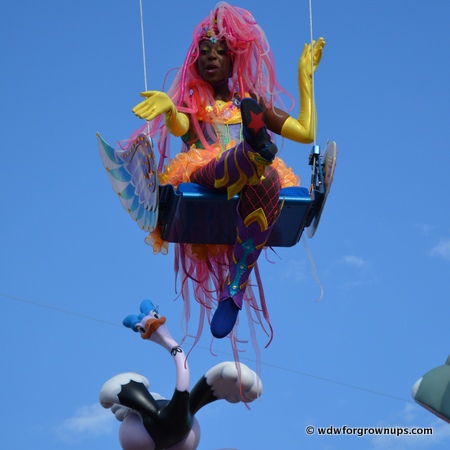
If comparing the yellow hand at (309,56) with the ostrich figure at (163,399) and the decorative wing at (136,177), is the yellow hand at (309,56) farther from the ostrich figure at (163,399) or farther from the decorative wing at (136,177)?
the ostrich figure at (163,399)

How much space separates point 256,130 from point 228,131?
3.04 ft

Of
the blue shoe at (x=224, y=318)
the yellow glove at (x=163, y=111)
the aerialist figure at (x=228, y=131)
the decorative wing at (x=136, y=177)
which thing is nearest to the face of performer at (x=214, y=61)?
the aerialist figure at (x=228, y=131)

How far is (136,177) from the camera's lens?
29.5 feet

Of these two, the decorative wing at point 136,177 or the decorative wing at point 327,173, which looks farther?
the decorative wing at point 327,173

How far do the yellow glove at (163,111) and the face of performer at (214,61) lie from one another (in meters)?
0.33

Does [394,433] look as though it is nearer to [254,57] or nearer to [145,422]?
[145,422]

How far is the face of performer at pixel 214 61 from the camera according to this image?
30.8 feet

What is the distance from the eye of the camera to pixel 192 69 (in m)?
9.48

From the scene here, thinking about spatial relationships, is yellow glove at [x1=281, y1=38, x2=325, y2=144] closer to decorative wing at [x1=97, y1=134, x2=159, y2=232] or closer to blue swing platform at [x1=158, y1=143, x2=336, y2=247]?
blue swing platform at [x1=158, y1=143, x2=336, y2=247]

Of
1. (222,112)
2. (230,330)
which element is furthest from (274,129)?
(230,330)

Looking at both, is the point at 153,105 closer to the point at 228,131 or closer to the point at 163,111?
the point at 163,111

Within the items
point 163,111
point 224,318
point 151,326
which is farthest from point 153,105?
point 151,326

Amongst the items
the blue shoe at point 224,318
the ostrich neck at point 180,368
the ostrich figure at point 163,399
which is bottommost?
the ostrich figure at point 163,399

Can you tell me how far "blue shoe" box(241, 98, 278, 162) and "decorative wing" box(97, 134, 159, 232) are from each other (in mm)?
603
